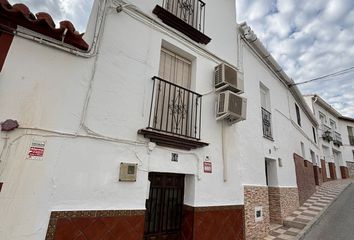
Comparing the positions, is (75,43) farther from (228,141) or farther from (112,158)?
(228,141)

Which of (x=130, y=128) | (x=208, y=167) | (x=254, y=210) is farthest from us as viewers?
(x=254, y=210)

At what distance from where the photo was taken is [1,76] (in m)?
2.50

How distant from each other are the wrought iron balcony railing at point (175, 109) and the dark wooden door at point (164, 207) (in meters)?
1.02

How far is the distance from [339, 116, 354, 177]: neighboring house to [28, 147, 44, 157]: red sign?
30107 millimetres

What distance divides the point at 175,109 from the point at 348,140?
29.2 m

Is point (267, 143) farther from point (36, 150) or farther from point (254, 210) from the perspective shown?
point (36, 150)

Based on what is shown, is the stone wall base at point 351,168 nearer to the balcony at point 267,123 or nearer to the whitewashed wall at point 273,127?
the whitewashed wall at point 273,127

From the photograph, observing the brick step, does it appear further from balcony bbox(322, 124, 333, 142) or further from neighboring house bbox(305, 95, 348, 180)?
balcony bbox(322, 124, 333, 142)

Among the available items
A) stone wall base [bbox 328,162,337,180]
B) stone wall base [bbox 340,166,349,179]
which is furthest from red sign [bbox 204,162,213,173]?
stone wall base [bbox 340,166,349,179]

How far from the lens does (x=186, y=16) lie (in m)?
5.01

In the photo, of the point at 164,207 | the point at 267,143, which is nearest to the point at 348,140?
the point at 267,143

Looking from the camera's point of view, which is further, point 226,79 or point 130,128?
point 226,79

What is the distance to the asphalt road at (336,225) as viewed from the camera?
18.3ft

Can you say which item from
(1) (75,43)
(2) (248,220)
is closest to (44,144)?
(1) (75,43)
